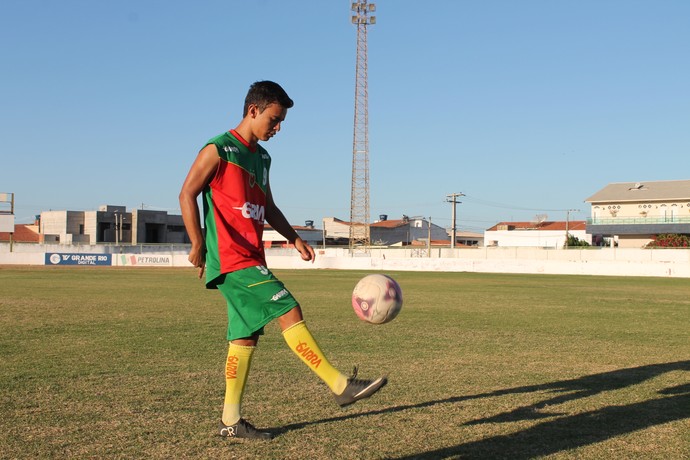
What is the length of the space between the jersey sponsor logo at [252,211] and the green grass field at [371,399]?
1.51 meters

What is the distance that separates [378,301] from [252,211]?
1197 mm

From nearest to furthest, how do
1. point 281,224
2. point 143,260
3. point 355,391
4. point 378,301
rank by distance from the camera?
1. point 355,391
2. point 378,301
3. point 281,224
4. point 143,260

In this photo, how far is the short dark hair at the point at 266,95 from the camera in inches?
192

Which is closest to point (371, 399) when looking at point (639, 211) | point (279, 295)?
point (279, 295)

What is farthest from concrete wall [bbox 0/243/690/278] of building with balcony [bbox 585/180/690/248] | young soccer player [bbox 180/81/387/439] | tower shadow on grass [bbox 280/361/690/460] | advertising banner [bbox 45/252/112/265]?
young soccer player [bbox 180/81/387/439]

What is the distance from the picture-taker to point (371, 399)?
6.07 m

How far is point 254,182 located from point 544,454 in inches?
103

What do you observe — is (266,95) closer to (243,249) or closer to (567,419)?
(243,249)

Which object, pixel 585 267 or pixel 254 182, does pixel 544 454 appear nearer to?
pixel 254 182

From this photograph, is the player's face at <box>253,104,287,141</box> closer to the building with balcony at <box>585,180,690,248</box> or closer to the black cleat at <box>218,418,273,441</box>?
the black cleat at <box>218,418,273,441</box>

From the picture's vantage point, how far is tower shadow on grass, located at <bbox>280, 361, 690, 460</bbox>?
4500mm

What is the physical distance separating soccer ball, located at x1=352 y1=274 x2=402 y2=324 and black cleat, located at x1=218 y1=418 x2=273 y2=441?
118 cm

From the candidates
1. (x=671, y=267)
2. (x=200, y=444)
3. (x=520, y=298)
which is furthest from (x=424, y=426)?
(x=671, y=267)

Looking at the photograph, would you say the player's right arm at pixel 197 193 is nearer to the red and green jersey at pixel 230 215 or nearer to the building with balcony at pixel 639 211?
the red and green jersey at pixel 230 215
